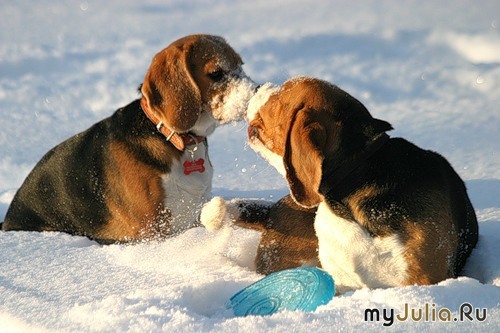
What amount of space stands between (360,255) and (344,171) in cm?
44

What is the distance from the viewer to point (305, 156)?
3535 millimetres

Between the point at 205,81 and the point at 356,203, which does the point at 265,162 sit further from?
the point at 205,81

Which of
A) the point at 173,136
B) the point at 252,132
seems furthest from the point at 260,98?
the point at 173,136

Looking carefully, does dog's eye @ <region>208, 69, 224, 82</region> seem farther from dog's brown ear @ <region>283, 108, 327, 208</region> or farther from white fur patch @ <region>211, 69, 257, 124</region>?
dog's brown ear @ <region>283, 108, 327, 208</region>

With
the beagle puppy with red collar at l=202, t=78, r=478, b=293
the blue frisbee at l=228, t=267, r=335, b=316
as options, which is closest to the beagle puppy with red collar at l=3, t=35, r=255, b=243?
the beagle puppy with red collar at l=202, t=78, r=478, b=293

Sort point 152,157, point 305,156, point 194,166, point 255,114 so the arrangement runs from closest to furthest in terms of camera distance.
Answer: point 305,156 → point 255,114 → point 152,157 → point 194,166

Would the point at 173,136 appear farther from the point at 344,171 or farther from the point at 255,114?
the point at 344,171

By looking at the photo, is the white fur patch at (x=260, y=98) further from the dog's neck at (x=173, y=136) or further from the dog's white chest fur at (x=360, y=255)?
the dog's neck at (x=173, y=136)

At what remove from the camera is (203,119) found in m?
5.21

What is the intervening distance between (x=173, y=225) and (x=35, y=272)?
1112 millimetres

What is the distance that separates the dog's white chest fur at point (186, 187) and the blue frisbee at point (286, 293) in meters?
1.64

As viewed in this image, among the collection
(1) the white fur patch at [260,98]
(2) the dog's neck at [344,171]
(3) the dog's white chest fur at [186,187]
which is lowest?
(3) the dog's white chest fur at [186,187]

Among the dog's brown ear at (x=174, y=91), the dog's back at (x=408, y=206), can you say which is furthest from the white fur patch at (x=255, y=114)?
the dog's brown ear at (x=174, y=91)

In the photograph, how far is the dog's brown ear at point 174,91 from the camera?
199 inches
